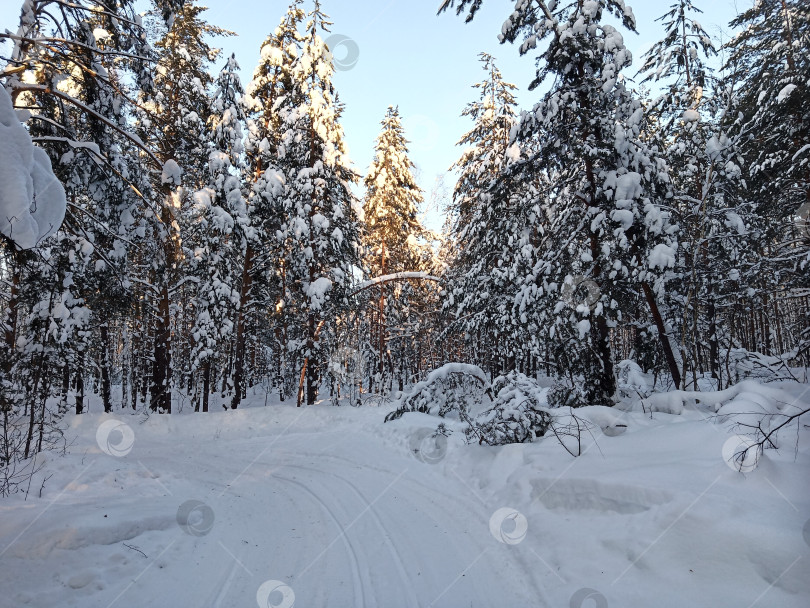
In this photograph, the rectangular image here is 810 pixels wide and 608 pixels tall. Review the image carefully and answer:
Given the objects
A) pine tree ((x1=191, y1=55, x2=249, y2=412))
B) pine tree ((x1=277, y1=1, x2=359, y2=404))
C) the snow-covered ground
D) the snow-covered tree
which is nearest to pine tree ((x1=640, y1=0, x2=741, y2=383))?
the snow-covered tree

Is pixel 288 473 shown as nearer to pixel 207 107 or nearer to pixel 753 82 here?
pixel 207 107

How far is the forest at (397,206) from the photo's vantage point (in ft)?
23.6

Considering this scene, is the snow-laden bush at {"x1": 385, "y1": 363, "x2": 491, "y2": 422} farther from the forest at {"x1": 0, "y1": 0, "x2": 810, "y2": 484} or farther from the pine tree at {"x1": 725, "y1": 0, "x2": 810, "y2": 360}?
the pine tree at {"x1": 725, "y1": 0, "x2": 810, "y2": 360}

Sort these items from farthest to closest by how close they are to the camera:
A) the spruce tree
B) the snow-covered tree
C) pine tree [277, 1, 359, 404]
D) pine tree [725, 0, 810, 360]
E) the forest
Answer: the spruce tree → pine tree [277, 1, 359, 404] → pine tree [725, 0, 810, 360] → the snow-covered tree → the forest

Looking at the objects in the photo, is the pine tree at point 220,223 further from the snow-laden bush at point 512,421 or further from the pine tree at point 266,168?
the snow-laden bush at point 512,421

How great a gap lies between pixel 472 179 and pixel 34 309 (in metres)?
15.7

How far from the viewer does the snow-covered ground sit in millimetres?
3432

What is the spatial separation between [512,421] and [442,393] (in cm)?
446

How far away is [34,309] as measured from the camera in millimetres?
11328

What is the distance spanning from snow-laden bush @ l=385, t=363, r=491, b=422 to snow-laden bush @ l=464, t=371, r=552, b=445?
3.02 meters

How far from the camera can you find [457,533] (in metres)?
5.00

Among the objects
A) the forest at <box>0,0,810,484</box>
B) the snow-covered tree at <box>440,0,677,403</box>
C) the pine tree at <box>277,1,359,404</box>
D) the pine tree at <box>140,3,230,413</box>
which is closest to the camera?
the forest at <box>0,0,810,484</box>

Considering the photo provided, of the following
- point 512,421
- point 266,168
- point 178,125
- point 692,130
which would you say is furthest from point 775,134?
point 178,125

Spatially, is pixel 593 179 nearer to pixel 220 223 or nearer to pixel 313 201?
pixel 313 201
